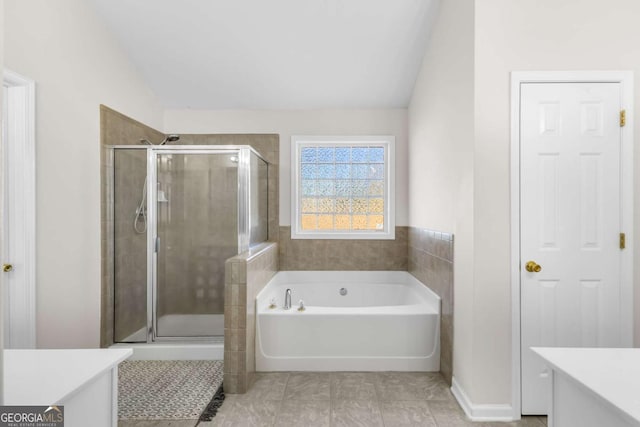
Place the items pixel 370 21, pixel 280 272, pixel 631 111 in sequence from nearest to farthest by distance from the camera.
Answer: pixel 631 111, pixel 370 21, pixel 280 272

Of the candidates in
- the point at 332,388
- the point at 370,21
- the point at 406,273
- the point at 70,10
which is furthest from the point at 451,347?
the point at 70,10

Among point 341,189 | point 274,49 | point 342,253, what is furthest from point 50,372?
point 341,189

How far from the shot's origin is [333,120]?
4.35m

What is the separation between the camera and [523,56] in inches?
92.0

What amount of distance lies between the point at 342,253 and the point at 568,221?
238 centimetres

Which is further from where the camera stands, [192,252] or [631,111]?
[192,252]

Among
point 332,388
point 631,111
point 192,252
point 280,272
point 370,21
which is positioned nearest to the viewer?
point 631,111

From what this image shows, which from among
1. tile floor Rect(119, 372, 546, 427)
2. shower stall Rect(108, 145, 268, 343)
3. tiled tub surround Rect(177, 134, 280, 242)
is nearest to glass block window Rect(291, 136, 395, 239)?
tiled tub surround Rect(177, 134, 280, 242)

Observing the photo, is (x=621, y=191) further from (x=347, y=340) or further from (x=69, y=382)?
(x=69, y=382)

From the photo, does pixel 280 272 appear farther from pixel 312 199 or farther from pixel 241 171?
pixel 241 171

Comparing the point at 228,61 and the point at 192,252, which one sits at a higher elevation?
the point at 228,61

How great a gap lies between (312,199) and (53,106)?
2.54m

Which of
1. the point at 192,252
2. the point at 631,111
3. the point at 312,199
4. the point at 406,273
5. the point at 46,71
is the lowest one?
the point at 406,273

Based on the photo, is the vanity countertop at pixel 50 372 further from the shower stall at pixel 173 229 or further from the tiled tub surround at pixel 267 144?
the tiled tub surround at pixel 267 144
